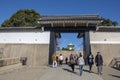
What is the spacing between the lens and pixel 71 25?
2522 centimetres

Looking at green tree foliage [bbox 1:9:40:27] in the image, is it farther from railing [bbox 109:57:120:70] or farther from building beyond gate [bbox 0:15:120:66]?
railing [bbox 109:57:120:70]

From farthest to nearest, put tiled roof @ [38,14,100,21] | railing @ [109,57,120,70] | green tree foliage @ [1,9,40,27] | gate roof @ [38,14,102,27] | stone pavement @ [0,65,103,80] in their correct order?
green tree foliage @ [1,9,40,27] → tiled roof @ [38,14,100,21] → gate roof @ [38,14,102,27] → railing @ [109,57,120,70] → stone pavement @ [0,65,103,80]

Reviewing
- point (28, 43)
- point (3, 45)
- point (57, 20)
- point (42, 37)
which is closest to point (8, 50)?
point (3, 45)

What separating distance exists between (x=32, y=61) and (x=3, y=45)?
4.47m

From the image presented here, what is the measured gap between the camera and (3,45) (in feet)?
87.6

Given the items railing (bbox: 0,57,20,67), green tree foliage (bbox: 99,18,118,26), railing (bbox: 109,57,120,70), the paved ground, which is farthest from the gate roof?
green tree foliage (bbox: 99,18,118,26)

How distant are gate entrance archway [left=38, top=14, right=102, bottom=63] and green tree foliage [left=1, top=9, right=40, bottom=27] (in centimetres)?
2068

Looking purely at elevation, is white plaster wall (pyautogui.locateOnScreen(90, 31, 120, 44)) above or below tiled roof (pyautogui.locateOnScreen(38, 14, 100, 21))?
below

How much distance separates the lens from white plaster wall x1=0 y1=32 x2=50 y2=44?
84.7 ft

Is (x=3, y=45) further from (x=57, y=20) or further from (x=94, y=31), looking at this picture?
(x=94, y=31)

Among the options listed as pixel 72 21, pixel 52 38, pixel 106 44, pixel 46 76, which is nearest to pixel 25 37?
pixel 52 38

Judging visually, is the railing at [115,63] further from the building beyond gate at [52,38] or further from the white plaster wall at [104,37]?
the white plaster wall at [104,37]

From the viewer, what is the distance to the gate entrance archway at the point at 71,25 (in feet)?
80.1

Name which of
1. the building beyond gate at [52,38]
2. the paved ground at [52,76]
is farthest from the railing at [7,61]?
the building beyond gate at [52,38]
